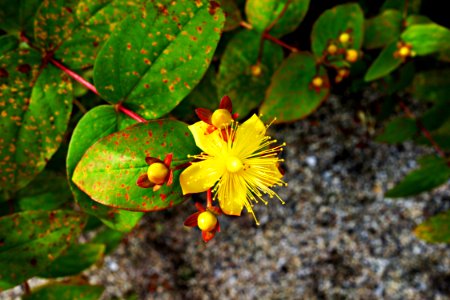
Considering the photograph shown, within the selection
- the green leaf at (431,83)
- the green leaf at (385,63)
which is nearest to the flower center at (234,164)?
the green leaf at (385,63)

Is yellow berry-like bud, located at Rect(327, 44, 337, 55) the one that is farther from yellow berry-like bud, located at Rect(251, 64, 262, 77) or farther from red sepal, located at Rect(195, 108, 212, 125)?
red sepal, located at Rect(195, 108, 212, 125)

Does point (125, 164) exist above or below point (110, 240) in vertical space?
above

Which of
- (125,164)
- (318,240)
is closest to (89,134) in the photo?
(125,164)

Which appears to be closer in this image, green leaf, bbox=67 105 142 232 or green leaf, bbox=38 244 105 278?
green leaf, bbox=67 105 142 232

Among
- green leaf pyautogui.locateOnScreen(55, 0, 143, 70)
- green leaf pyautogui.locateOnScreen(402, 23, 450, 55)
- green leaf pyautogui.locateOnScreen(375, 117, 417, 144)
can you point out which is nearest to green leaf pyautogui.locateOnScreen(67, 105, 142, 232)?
green leaf pyautogui.locateOnScreen(55, 0, 143, 70)

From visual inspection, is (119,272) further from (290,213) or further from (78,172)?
(78,172)

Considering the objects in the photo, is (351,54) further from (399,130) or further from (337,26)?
(399,130)
